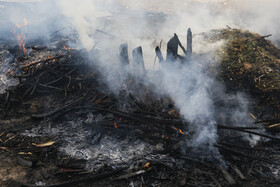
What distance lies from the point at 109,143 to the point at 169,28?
859 cm

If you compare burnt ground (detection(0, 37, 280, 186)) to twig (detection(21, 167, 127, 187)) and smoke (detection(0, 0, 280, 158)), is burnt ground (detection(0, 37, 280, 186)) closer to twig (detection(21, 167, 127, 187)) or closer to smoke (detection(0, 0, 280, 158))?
twig (detection(21, 167, 127, 187))

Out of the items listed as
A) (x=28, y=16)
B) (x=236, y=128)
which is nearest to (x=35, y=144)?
(x=236, y=128)

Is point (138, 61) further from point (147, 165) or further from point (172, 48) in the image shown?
point (147, 165)

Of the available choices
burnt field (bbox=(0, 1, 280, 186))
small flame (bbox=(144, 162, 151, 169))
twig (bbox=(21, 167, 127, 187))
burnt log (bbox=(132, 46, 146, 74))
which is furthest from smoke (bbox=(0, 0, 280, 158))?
twig (bbox=(21, 167, 127, 187))

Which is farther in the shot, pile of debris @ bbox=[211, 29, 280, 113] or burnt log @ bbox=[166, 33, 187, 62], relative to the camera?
burnt log @ bbox=[166, 33, 187, 62]

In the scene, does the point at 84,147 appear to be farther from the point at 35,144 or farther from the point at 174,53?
the point at 174,53

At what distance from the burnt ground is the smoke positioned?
1.52ft

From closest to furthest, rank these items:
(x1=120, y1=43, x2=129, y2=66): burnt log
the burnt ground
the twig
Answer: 1. the twig
2. the burnt ground
3. (x1=120, y1=43, x2=129, y2=66): burnt log

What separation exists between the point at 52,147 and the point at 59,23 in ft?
33.4

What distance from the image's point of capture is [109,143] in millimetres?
5223

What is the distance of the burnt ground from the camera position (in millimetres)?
4391

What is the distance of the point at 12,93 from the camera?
22.6 feet

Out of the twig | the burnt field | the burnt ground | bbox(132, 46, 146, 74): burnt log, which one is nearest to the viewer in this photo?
the twig

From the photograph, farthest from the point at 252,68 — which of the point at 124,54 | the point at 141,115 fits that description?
the point at 124,54
